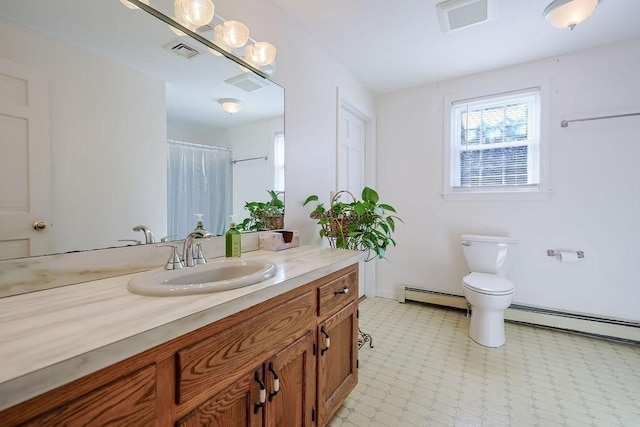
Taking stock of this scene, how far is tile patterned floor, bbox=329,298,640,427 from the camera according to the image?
1.44 m

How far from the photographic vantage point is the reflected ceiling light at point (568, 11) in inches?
63.1

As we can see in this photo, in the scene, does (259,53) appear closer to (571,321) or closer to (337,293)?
(337,293)

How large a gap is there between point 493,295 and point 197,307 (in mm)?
2048

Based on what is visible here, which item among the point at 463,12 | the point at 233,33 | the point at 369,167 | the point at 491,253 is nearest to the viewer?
the point at 233,33

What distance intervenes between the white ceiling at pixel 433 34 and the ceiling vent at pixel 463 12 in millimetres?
48

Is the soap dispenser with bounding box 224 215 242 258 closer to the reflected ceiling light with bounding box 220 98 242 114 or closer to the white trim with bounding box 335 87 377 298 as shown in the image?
the reflected ceiling light with bounding box 220 98 242 114

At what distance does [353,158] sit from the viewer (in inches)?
114

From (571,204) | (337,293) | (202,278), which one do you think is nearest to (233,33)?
(202,278)

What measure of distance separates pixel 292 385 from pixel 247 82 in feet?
4.89

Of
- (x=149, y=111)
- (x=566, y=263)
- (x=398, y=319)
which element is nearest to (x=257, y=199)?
(x=149, y=111)

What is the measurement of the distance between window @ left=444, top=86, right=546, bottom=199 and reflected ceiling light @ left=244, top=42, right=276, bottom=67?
193 centimetres

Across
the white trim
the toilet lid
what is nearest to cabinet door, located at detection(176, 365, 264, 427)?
the toilet lid

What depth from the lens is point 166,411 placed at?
64 cm

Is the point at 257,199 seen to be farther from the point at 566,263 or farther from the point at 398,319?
the point at 566,263
